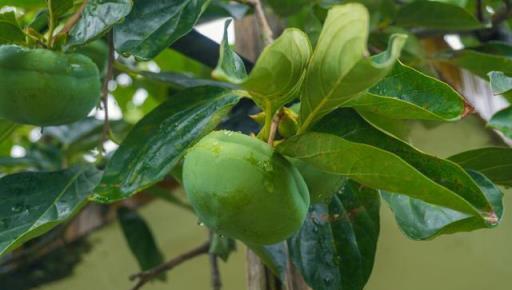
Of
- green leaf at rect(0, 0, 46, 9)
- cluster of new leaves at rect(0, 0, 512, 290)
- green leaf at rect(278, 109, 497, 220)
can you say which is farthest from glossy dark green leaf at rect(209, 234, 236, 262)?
green leaf at rect(278, 109, 497, 220)

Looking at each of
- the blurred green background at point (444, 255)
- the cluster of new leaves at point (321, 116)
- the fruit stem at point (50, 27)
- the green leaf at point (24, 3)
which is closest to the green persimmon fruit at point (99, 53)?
the cluster of new leaves at point (321, 116)

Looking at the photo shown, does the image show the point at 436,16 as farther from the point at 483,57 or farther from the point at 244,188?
the point at 244,188

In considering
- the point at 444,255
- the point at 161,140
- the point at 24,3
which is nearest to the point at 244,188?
the point at 161,140

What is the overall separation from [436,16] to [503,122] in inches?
24.2

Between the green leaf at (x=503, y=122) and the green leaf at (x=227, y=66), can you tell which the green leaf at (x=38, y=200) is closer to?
the green leaf at (x=227, y=66)

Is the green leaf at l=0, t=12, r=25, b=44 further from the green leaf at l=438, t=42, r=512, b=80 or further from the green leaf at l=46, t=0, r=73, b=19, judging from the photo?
the green leaf at l=438, t=42, r=512, b=80

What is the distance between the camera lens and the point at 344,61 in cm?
63

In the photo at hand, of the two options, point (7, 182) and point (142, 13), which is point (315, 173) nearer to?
point (142, 13)

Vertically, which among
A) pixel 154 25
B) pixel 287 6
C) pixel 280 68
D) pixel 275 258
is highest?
pixel 280 68

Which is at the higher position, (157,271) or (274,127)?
(274,127)

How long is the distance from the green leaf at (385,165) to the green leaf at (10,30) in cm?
45

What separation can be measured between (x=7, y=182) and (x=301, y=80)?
1.73ft

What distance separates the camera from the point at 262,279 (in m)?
1.11

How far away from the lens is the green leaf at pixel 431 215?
83 centimetres
